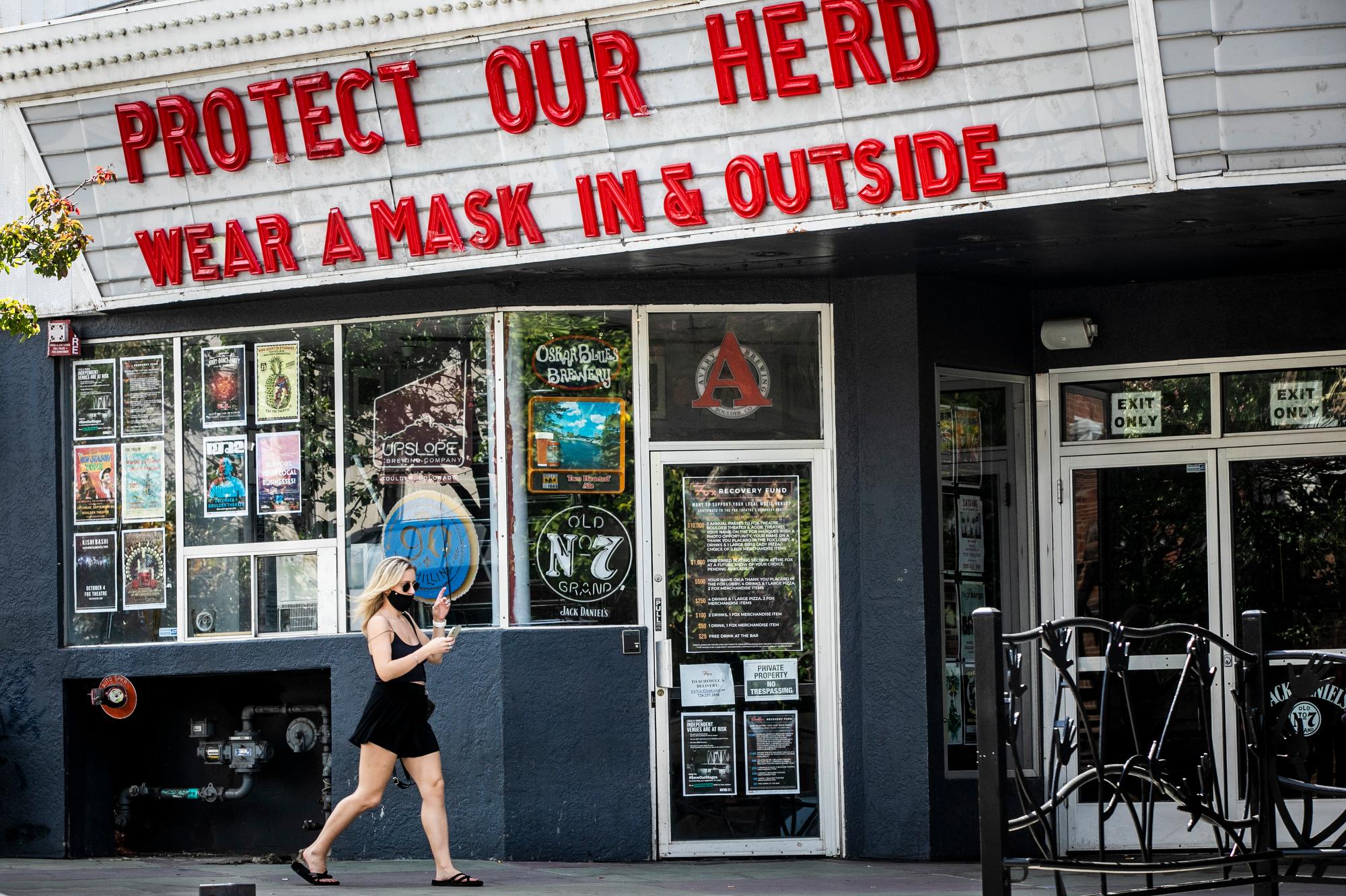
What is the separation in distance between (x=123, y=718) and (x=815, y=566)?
4.88 metres

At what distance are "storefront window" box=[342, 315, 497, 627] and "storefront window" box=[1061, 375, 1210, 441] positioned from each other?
13.0ft

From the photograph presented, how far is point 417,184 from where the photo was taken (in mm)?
9914

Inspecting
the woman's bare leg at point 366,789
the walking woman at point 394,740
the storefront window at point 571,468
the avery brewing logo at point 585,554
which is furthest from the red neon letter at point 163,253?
the woman's bare leg at point 366,789

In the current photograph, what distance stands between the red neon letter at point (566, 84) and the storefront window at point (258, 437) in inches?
99.1

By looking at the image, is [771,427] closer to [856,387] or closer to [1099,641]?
[856,387]

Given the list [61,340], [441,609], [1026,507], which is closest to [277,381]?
[61,340]

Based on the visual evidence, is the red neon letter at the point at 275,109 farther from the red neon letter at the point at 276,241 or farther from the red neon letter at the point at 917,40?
the red neon letter at the point at 917,40

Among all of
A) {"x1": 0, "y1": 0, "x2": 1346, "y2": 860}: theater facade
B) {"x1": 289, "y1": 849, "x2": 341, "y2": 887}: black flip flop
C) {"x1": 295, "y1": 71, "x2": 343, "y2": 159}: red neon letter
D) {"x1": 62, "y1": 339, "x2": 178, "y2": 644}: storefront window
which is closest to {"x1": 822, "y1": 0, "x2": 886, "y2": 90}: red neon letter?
{"x1": 0, "y1": 0, "x2": 1346, "y2": 860}: theater facade

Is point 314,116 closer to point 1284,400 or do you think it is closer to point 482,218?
point 482,218

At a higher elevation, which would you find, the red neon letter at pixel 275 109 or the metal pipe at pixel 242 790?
the red neon letter at pixel 275 109

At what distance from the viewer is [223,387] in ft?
36.9

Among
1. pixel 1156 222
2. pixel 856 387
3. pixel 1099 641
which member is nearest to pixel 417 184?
pixel 856 387

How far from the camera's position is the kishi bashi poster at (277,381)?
11078mm

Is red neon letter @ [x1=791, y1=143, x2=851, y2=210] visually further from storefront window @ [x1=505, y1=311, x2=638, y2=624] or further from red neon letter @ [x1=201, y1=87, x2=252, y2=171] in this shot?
red neon letter @ [x1=201, y1=87, x2=252, y2=171]
